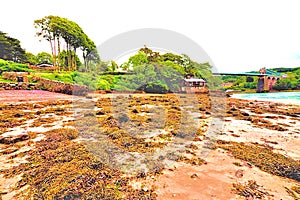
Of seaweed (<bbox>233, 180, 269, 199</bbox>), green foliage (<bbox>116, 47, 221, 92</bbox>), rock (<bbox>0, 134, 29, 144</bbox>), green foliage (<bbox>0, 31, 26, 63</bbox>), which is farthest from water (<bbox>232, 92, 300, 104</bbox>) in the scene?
green foliage (<bbox>0, 31, 26, 63</bbox>)

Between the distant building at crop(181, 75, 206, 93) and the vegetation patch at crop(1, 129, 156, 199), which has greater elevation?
the distant building at crop(181, 75, 206, 93)

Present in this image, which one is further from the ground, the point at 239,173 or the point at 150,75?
the point at 150,75

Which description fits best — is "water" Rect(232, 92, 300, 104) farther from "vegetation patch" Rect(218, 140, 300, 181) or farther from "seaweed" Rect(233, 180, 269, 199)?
"seaweed" Rect(233, 180, 269, 199)

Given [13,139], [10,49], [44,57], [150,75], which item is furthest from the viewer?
[44,57]

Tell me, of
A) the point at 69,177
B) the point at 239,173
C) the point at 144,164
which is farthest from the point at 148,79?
the point at 69,177

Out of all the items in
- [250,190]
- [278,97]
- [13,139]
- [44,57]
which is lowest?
[278,97]

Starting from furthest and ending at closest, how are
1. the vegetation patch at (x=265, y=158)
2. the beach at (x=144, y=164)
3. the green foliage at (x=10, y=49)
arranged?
the green foliage at (x=10, y=49), the vegetation patch at (x=265, y=158), the beach at (x=144, y=164)

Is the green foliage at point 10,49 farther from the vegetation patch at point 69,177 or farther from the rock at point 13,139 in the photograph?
the vegetation patch at point 69,177

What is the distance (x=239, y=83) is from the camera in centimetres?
6159

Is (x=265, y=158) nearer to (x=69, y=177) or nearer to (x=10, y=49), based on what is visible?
(x=69, y=177)

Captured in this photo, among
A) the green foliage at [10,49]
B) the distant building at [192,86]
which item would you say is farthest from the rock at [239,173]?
the green foliage at [10,49]

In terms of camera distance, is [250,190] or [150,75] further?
[150,75]

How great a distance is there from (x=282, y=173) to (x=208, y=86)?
38363 mm

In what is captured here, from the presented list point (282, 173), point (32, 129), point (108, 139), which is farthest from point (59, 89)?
point (282, 173)
